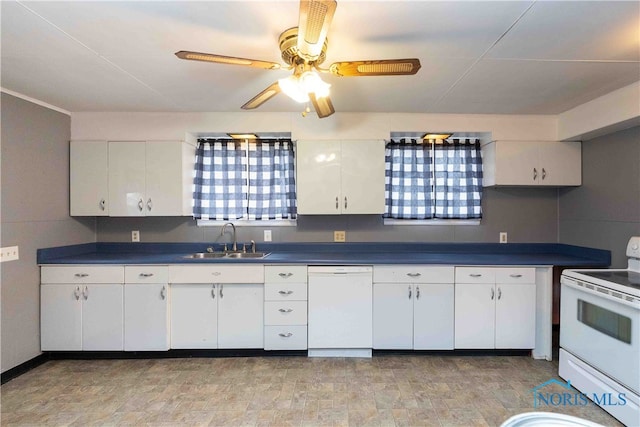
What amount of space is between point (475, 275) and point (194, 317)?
250cm

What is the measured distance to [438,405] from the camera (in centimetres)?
200

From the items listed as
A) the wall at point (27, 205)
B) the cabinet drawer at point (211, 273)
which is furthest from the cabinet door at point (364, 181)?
the wall at point (27, 205)

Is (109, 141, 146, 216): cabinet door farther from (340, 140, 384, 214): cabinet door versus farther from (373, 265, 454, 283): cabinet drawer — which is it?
(373, 265, 454, 283): cabinet drawer

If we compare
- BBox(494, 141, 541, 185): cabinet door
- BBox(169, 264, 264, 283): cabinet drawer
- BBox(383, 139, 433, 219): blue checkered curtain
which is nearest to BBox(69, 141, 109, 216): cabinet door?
BBox(169, 264, 264, 283): cabinet drawer

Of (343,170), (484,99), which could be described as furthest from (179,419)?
(484,99)

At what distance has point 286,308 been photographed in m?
2.62

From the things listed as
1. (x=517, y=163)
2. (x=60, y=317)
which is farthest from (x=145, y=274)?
(x=517, y=163)

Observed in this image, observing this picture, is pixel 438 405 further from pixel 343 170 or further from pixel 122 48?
pixel 122 48

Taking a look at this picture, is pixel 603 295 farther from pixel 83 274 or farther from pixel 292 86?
pixel 83 274

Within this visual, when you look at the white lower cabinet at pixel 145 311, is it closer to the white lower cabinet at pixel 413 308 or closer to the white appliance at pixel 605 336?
the white lower cabinet at pixel 413 308

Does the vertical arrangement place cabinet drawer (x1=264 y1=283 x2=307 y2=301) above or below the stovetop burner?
below

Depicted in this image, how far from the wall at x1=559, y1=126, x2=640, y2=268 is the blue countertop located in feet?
0.43

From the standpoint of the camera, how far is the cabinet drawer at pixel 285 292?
2.62 metres

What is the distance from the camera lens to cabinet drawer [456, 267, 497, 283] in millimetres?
2605
